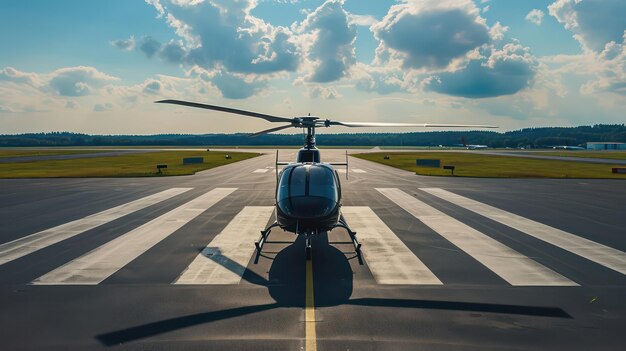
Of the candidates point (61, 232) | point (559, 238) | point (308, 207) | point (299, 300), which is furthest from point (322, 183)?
point (61, 232)

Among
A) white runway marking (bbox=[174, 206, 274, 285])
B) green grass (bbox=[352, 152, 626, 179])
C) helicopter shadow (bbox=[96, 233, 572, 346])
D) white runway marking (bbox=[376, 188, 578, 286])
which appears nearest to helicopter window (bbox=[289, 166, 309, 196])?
helicopter shadow (bbox=[96, 233, 572, 346])

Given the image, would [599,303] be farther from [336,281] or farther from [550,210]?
[550,210]

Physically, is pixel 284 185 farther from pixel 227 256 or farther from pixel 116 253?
pixel 116 253

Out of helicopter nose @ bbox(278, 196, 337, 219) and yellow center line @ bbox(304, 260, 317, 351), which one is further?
helicopter nose @ bbox(278, 196, 337, 219)

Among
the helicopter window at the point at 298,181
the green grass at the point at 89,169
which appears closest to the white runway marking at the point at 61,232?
the helicopter window at the point at 298,181

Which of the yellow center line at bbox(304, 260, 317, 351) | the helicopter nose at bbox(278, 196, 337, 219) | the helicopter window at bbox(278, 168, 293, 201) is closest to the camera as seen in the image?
the yellow center line at bbox(304, 260, 317, 351)

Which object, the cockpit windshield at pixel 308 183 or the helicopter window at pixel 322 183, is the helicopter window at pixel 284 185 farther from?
the helicopter window at pixel 322 183

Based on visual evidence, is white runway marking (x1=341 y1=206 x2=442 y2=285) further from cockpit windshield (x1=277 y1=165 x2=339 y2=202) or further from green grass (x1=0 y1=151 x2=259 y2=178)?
green grass (x1=0 y1=151 x2=259 y2=178)
